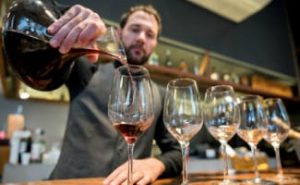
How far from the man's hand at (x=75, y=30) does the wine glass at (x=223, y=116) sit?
0.34 metres

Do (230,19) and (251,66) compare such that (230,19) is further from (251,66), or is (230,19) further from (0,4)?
(0,4)

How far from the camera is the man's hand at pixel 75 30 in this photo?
54 cm

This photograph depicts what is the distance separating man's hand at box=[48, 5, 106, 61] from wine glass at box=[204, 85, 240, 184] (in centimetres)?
34

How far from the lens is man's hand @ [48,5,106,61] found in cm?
54

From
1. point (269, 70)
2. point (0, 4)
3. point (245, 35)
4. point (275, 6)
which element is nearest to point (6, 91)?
point (0, 4)

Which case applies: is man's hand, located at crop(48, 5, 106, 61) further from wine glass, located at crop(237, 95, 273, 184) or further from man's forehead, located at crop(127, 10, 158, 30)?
man's forehead, located at crop(127, 10, 158, 30)

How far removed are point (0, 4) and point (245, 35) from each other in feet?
7.39

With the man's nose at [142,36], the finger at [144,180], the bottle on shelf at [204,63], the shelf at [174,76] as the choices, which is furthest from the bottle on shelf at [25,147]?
the bottle on shelf at [204,63]

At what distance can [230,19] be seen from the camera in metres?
2.51

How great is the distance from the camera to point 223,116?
656mm

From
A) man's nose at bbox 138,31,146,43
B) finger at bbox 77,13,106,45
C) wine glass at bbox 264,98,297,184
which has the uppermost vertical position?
man's nose at bbox 138,31,146,43

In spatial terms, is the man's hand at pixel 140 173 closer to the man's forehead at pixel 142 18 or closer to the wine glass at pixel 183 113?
the wine glass at pixel 183 113

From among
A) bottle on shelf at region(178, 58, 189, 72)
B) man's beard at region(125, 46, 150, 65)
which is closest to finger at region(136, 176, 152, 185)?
man's beard at region(125, 46, 150, 65)

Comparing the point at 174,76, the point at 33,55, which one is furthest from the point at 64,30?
the point at 174,76
